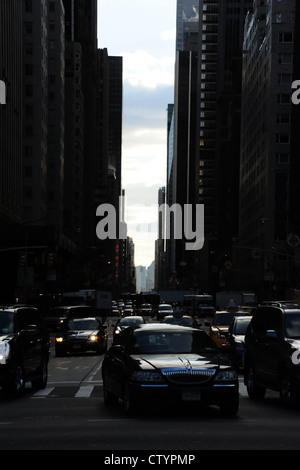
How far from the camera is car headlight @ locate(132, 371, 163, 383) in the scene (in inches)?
567

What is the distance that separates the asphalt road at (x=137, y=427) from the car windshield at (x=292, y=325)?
142 cm

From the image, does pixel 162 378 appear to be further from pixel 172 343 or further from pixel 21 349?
pixel 21 349

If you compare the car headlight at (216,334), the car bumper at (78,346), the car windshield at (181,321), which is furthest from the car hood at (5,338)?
the car windshield at (181,321)

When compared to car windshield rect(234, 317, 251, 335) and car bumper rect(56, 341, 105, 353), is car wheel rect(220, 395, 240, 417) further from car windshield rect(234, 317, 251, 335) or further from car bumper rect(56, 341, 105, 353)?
car bumper rect(56, 341, 105, 353)

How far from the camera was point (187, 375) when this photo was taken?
14383mm

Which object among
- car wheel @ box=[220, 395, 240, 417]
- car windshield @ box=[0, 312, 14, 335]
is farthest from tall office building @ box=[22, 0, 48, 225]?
car wheel @ box=[220, 395, 240, 417]

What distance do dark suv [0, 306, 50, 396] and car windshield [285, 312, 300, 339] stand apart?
572cm

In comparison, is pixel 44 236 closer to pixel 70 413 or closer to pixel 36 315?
pixel 36 315

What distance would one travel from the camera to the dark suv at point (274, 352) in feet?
53.6

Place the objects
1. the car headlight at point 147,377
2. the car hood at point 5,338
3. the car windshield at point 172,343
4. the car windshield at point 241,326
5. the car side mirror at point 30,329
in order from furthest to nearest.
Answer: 1. the car windshield at point 241,326
2. the car side mirror at point 30,329
3. the car hood at point 5,338
4. the car windshield at point 172,343
5. the car headlight at point 147,377

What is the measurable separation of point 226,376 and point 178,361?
0.83 m

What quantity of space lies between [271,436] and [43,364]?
10.7 meters

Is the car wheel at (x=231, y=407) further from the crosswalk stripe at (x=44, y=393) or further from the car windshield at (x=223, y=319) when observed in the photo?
the car windshield at (x=223, y=319)

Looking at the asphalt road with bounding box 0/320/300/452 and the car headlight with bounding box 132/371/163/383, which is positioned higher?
the car headlight with bounding box 132/371/163/383
